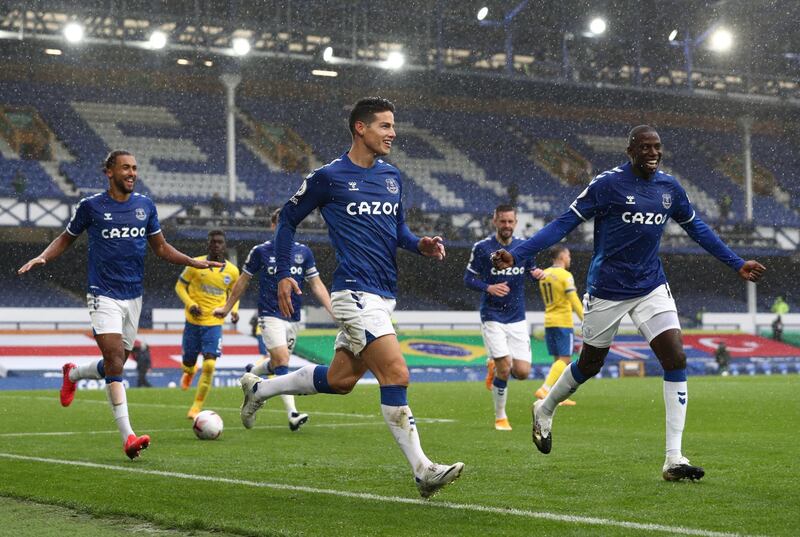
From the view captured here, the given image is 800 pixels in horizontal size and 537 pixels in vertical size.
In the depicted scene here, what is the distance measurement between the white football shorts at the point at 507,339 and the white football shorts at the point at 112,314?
15.9ft

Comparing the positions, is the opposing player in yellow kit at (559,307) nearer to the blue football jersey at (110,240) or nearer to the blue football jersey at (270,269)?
the blue football jersey at (270,269)

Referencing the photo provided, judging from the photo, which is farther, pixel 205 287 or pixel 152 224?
pixel 205 287

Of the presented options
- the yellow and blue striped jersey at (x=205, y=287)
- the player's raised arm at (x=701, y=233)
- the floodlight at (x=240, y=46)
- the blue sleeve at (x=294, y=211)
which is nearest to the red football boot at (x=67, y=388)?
the yellow and blue striped jersey at (x=205, y=287)

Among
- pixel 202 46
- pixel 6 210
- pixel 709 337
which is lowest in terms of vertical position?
pixel 709 337

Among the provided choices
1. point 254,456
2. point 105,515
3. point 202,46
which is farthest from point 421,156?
point 105,515

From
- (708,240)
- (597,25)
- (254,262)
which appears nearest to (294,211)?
(708,240)

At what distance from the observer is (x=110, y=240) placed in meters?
10.1

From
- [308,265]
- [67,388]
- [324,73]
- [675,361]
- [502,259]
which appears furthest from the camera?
[324,73]

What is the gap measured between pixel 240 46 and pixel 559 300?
2250cm

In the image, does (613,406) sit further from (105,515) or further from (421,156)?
(421,156)

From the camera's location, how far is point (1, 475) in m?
8.74

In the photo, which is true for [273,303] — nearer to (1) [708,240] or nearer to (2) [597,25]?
(1) [708,240]

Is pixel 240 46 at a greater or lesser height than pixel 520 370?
greater

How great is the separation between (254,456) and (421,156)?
37.8 metres
